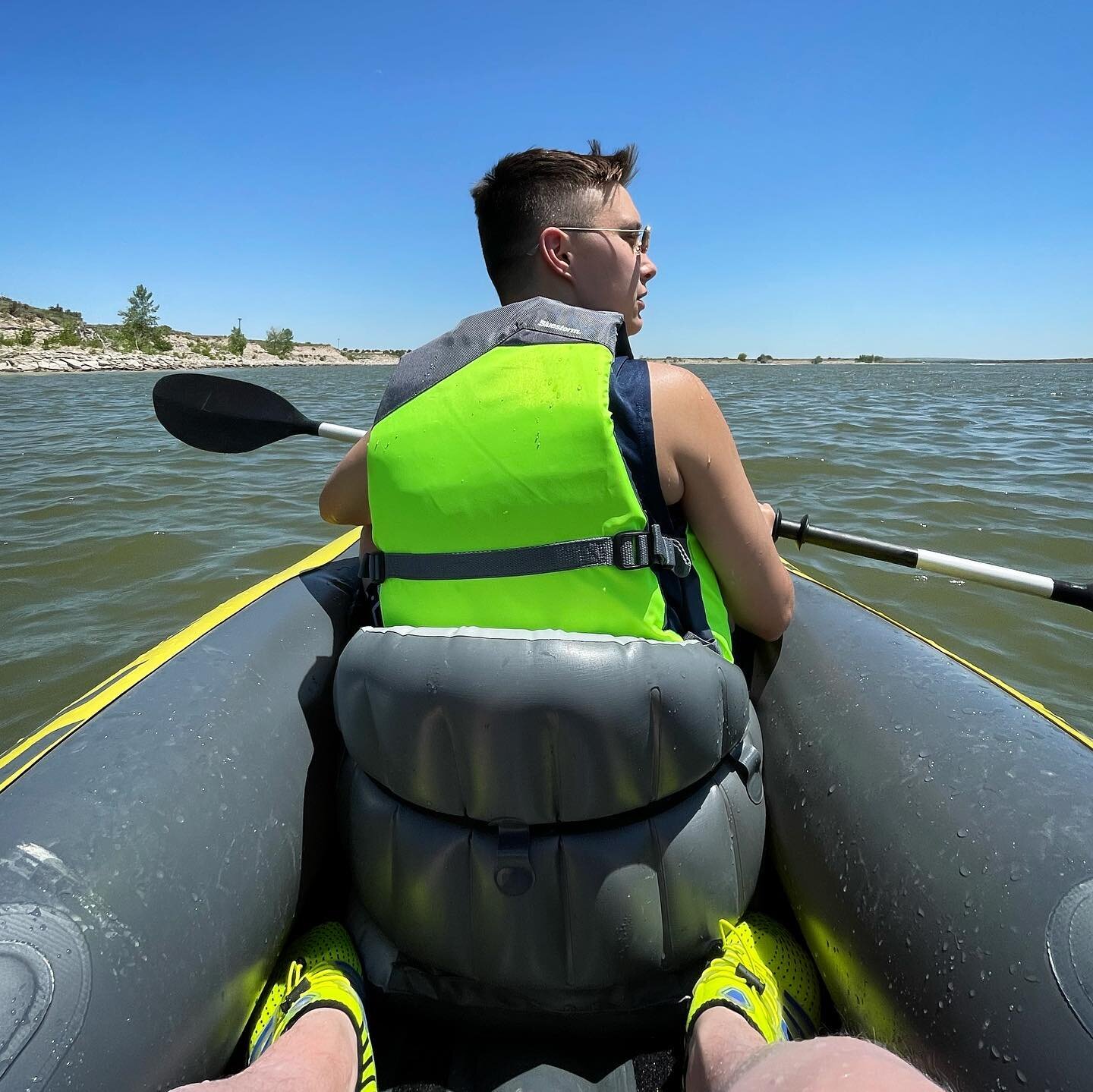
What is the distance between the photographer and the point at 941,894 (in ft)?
3.56

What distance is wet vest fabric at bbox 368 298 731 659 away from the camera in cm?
111

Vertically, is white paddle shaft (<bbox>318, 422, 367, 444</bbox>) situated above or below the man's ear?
below

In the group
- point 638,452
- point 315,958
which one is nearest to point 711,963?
point 315,958

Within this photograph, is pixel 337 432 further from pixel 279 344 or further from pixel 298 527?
pixel 279 344

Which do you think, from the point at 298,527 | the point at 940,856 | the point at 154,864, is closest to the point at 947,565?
the point at 940,856

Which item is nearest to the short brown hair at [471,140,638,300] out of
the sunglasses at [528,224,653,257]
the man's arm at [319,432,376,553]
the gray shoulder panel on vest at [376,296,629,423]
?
the sunglasses at [528,224,653,257]

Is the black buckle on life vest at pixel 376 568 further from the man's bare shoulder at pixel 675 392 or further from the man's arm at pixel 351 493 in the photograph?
the man's bare shoulder at pixel 675 392

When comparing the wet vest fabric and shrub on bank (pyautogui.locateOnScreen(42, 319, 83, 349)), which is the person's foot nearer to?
the wet vest fabric

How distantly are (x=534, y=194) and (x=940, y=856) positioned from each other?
57.5 inches

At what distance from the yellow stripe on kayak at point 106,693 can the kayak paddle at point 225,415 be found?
79 centimetres

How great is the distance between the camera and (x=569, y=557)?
112 cm

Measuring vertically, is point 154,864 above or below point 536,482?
below

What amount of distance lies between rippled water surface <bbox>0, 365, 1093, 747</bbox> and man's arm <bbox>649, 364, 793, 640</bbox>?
7.67 feet

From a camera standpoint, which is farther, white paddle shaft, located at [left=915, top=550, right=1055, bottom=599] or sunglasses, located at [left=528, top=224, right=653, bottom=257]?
white paddle shaft, located at [left=915, top=550, right=1055, bottom=599]
